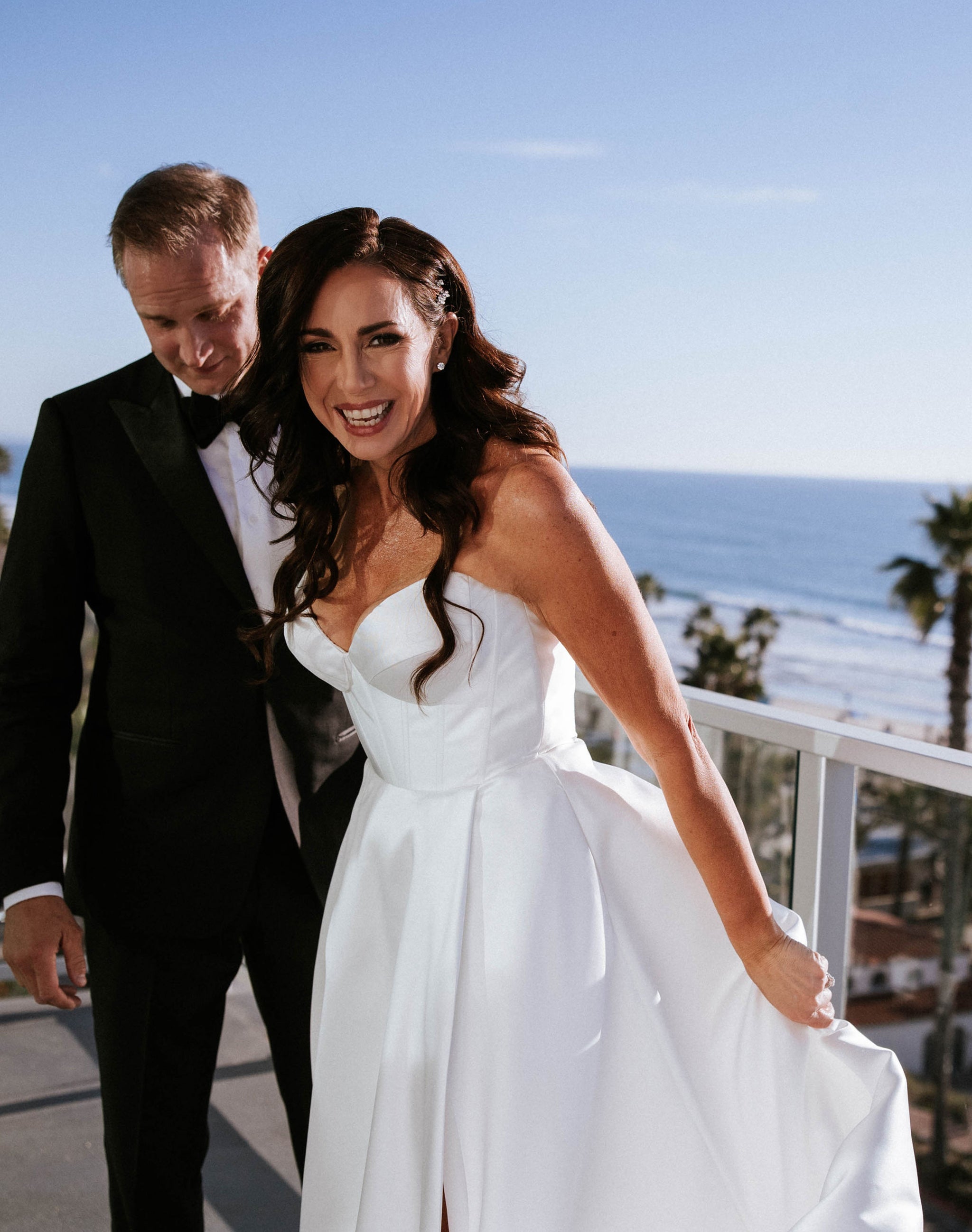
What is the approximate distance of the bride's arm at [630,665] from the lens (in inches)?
51.4

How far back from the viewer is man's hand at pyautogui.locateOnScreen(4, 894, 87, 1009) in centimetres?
161

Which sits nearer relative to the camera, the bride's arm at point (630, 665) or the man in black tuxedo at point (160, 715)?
the bride's arm at point (630, 665)

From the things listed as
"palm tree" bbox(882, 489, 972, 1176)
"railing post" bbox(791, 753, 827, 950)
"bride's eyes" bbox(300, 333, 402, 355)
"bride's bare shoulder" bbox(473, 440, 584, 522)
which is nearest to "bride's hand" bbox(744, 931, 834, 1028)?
"bride's bare shoulder" bbox(473, 440, 584, 522)

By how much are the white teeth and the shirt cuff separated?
0.82 m

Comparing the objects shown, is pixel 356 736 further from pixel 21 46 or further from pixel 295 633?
pixel 21 46

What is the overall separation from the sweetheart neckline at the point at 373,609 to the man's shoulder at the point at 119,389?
0.43 m

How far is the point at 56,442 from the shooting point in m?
1.61

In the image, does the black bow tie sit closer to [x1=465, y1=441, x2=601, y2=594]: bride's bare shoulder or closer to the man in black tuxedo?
the man in black tuxedo

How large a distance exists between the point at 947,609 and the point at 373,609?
3066 centimetres

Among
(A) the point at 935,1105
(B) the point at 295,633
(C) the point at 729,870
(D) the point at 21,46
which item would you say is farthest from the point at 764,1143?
(D) the point at 21,46

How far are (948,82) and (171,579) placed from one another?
2353 inches

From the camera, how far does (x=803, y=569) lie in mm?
50562

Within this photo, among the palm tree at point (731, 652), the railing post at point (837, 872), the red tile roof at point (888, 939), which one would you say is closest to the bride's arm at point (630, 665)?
the railing post at point (837, 872)

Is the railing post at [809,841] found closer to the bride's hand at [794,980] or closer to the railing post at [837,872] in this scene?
the railing post at [837,872]
